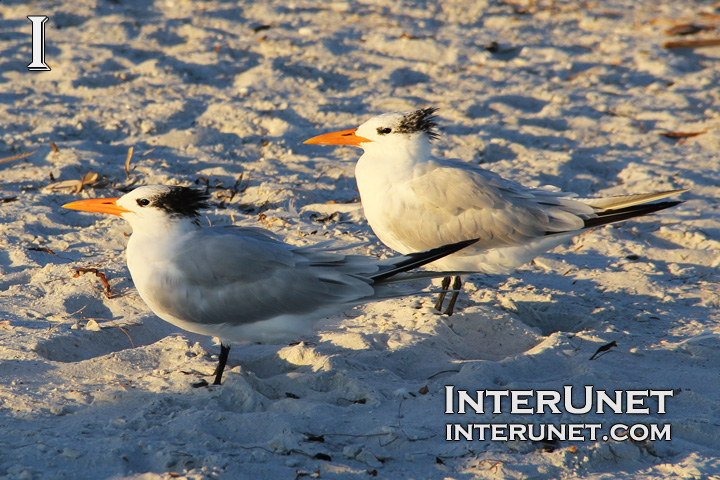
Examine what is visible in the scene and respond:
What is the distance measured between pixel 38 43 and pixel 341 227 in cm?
378

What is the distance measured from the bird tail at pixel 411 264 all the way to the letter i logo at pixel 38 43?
445 cm

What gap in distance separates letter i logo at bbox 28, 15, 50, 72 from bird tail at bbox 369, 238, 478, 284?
445cm

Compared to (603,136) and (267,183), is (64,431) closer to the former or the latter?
(267,183)

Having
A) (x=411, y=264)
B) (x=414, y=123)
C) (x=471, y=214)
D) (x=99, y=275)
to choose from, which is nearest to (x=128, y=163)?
(x=99, y=275)

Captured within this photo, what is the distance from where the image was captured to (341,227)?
4.69m

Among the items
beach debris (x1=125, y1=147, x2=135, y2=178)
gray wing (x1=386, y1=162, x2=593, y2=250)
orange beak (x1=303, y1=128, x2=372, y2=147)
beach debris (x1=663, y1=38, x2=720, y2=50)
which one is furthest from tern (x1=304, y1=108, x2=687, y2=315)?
beach debris (x1=663, y1=38, x2=720, y2=50)

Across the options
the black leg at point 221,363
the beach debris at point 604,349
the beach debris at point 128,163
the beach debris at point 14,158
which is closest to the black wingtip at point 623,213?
the beach debris at point 604,349

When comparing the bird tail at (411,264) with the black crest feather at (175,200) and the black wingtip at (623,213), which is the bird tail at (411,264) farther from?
the black wingtip at (623,213)

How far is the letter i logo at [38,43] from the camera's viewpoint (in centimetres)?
636

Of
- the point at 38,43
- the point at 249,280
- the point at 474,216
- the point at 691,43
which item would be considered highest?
the point at 691,43

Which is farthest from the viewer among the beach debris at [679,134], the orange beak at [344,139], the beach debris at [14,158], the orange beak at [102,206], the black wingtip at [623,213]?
the beach debris at [679,134]

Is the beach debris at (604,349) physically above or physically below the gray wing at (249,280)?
below

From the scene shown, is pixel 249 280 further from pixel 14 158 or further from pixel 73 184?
pixel 14 158

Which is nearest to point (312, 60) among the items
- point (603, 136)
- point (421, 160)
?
point (603, 136)
